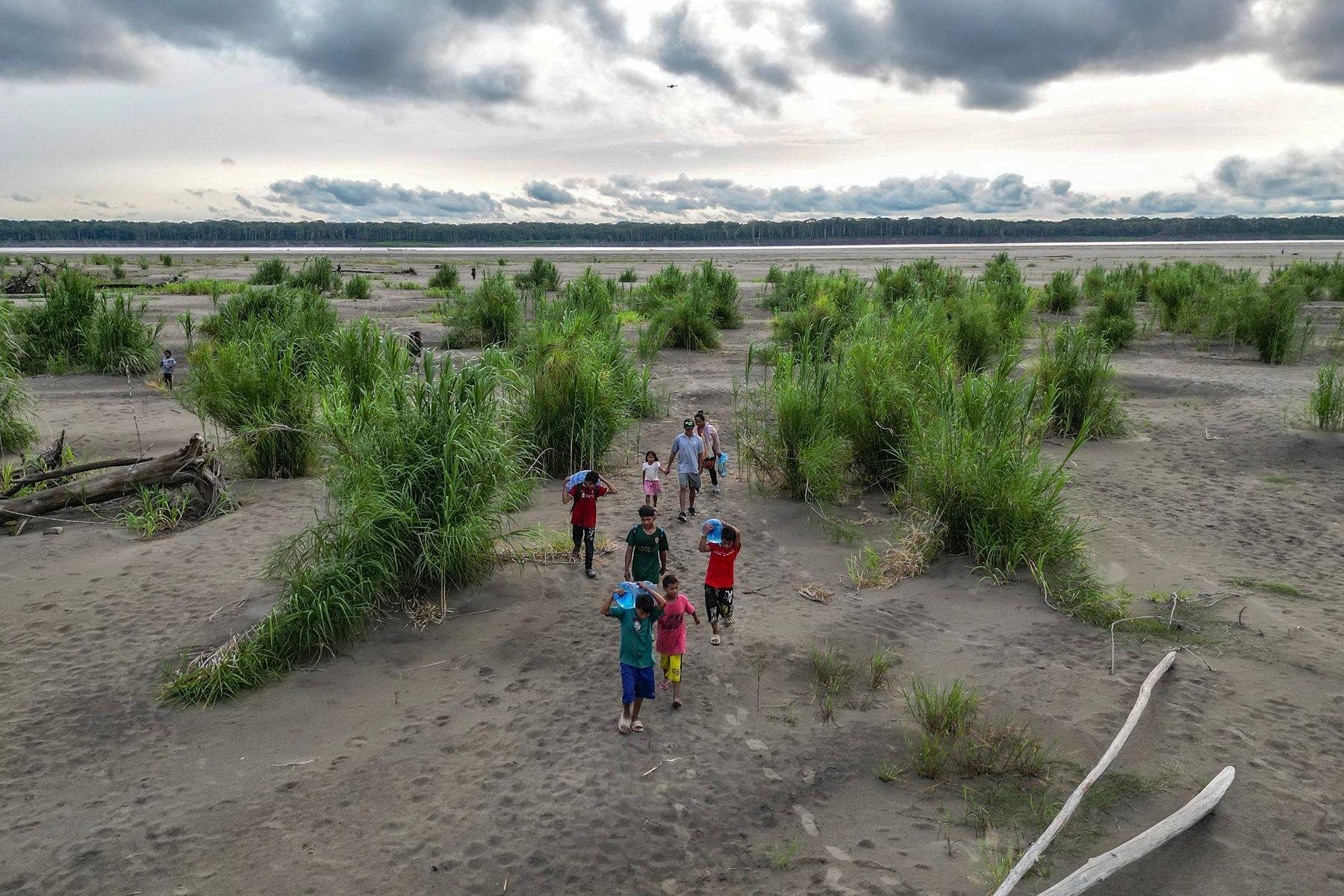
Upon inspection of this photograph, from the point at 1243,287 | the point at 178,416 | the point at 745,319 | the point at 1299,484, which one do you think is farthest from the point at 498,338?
the point at 1243,287

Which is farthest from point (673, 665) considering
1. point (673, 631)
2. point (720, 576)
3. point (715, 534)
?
point (715, 534)

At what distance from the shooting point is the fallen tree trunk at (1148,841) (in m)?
3.89

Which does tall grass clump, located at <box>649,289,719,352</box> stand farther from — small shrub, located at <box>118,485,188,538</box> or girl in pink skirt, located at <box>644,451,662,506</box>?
small shrub, located at <box>118,485,188,538</box>

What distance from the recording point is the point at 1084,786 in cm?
444

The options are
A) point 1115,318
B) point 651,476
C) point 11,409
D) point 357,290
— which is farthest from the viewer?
point 357,290

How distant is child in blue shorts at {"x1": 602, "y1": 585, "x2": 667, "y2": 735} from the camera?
5566 mm

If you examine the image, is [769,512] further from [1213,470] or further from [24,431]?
[24,431]

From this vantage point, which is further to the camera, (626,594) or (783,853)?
(626,594)

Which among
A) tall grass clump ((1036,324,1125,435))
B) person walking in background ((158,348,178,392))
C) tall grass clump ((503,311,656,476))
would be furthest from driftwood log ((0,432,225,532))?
tall grass clump ((1036,324,1125,435))

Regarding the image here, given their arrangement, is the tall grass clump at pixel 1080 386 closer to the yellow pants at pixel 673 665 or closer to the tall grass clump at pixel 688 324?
the yellow pants at pixel 673 665

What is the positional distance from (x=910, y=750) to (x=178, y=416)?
44.6 ft

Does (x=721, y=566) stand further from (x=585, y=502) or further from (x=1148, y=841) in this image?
(x=1148, y=841)

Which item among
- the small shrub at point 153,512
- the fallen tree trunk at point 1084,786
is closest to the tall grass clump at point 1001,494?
the fallen tree trunk at point 1084,786

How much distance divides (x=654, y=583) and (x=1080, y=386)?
9.31 m
